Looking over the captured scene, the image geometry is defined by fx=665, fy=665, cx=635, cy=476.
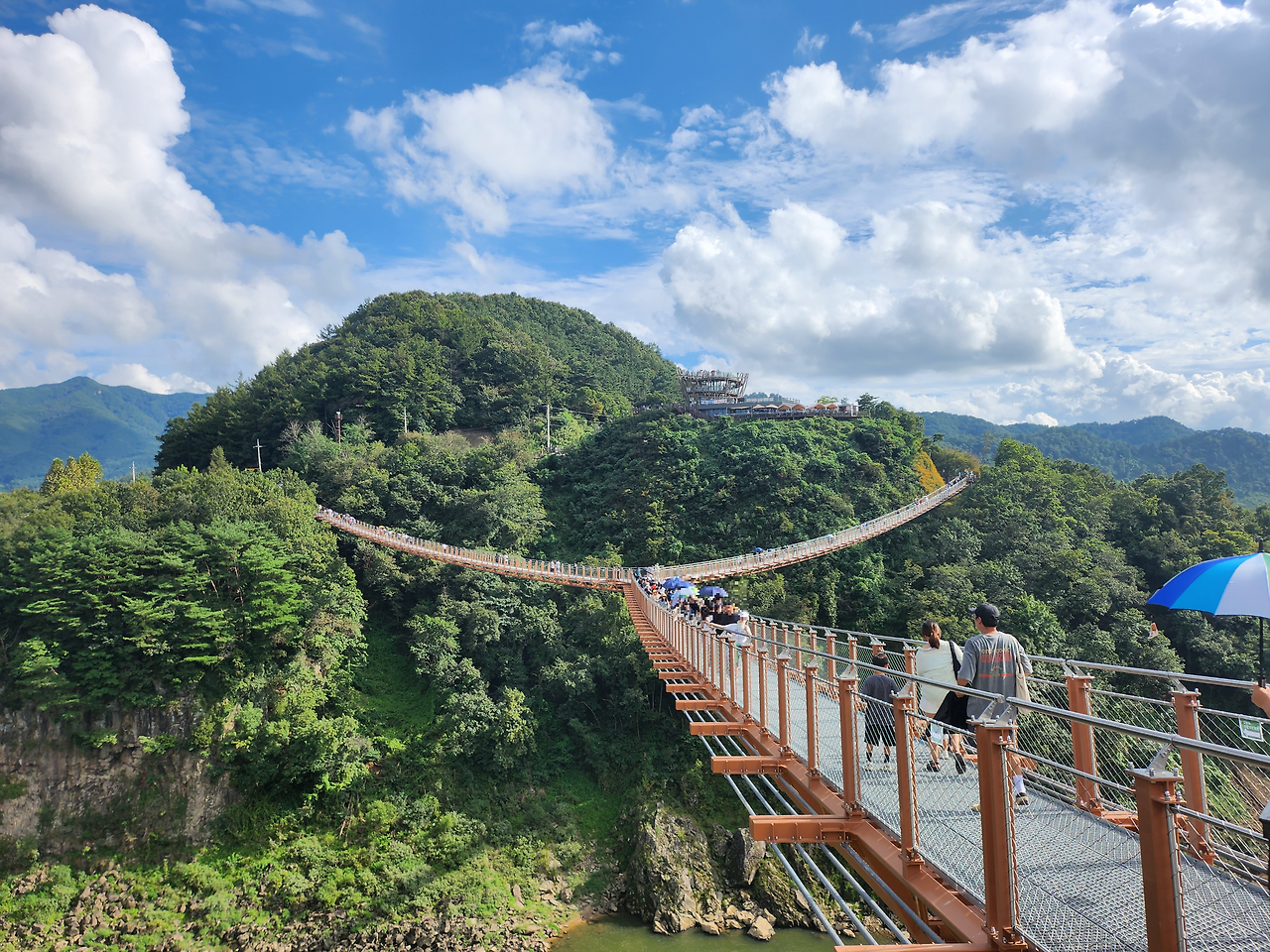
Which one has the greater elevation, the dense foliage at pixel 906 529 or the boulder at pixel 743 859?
the dense foliage at pixel 906 529

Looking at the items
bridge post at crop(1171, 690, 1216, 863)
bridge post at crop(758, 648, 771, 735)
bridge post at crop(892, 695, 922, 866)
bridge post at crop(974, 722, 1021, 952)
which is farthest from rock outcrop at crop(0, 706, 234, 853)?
bridge post at crop(1171, 690, 1216, 863)

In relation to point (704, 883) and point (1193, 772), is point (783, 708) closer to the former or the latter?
point (1193, 772)

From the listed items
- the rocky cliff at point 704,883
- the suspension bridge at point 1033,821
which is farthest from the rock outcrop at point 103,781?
the suspension bridge at point 1033,821

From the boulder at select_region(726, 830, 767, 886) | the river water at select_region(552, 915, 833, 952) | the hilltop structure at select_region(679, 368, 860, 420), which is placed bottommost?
the river water at select_region(552, 915, 833, 952)

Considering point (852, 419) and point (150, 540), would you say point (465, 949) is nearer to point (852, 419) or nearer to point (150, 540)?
point (150, 540)

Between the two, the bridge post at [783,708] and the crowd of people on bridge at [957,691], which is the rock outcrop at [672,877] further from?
the crowd of people on bridge at [957,691]

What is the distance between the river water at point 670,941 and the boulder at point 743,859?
1.38m

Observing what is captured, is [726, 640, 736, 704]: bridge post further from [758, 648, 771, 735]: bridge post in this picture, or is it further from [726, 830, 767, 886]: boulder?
[726, 830, 767, 886]: boulder

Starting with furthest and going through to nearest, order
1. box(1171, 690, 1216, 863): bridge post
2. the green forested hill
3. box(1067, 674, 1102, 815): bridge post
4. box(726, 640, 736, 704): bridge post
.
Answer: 1. the green forested hill
2. box(726, 640, 736, 704): bridge post
3. box(1067, 674, 1102, 815): bridge post
4. box(1171, 690, 1216, 863): bridge post

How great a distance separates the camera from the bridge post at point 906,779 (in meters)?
3.37

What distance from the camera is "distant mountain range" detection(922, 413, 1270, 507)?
69.2 m

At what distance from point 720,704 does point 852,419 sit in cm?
3090

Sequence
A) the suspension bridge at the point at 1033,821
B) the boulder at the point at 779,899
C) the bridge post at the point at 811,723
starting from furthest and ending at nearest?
the boulder at the point at 779,899 → the bridge post at the point at 811,723 → the suspension bridge at the point at 1033,821

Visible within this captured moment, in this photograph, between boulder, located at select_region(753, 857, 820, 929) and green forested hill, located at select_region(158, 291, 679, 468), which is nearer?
boulder, located at select_region(753, 857, 820, 929)
